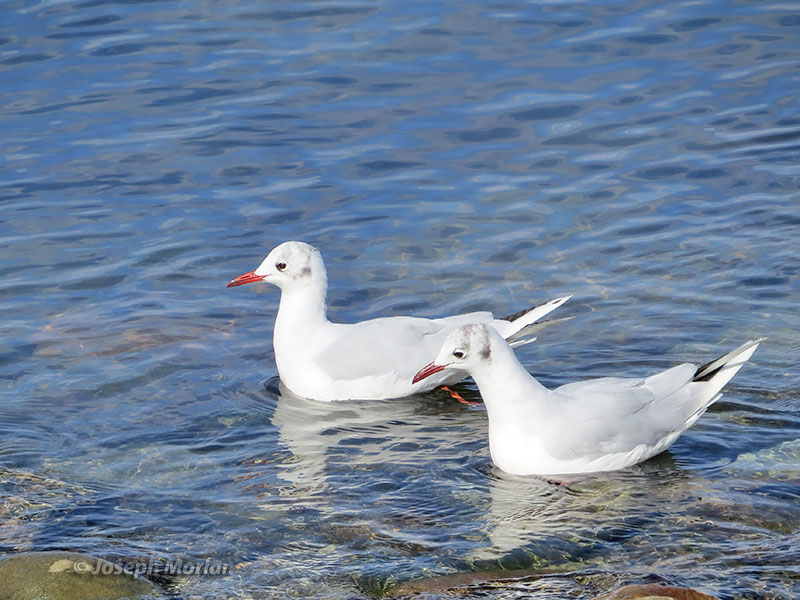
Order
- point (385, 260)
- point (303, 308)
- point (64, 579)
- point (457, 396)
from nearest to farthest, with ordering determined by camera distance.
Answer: point (64, 579), point (457, 396), point (303, 308), point (385, 260)

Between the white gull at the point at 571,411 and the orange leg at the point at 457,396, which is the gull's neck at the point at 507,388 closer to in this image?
the white gull at the point at 571,411

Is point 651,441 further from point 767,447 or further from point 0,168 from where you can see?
point 0,168

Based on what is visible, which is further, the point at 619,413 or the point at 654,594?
the point at 619,413

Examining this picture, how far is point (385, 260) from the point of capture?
11.4m

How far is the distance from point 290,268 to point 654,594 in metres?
4.82

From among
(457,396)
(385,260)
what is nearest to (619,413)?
(457,396)

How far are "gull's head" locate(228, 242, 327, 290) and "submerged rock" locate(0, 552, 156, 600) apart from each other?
3.72m

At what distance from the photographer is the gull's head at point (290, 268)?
9320 mm

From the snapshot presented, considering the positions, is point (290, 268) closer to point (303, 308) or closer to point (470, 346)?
point (303, 308)

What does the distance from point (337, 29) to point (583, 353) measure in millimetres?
9445

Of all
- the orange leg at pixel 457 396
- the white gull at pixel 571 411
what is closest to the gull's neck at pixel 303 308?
the orange leg at pixel 457 396

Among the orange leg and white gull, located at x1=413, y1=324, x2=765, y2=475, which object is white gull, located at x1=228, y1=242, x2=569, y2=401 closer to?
the orange leg

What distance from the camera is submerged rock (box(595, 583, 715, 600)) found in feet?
17.2

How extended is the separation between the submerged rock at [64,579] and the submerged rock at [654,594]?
2303mm
